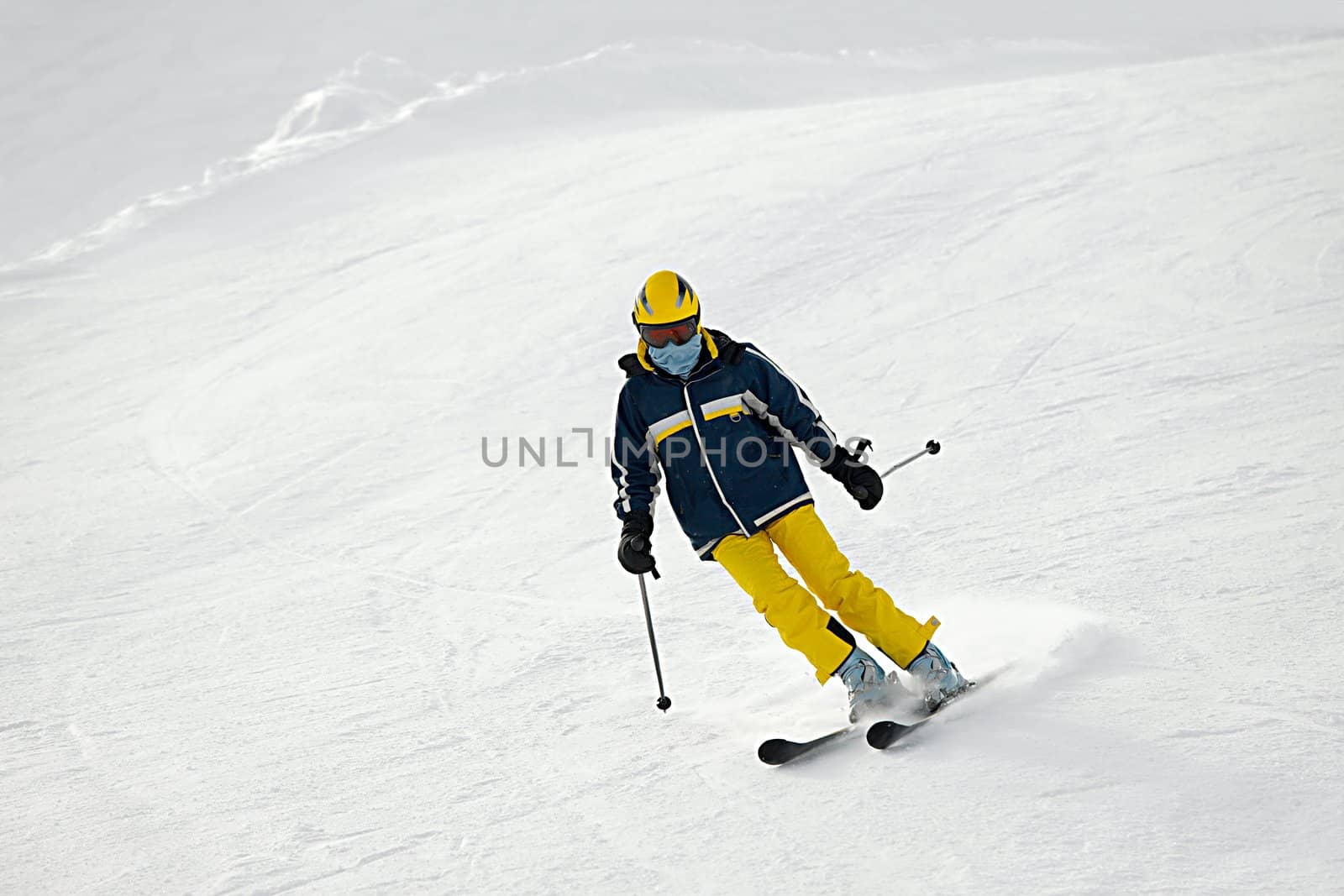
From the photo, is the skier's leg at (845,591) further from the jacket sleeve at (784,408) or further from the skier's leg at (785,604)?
the jacket sleeve at (784,408)

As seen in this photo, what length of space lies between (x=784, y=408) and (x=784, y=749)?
1.13m

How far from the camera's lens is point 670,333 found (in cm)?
388

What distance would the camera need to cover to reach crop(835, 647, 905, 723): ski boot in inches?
154

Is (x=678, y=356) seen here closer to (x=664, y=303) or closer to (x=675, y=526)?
(x=664, y=303)

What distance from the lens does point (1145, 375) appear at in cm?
730

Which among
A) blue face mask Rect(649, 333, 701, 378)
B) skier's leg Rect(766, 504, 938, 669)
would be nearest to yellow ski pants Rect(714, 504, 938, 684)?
skier's leg Rect(766, 504, 938, 669)

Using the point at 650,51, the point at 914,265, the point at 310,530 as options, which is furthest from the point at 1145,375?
the point at 650,51

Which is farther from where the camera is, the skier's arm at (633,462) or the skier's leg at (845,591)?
the skier's arm at (633,462)

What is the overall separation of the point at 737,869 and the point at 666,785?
570 millimetres

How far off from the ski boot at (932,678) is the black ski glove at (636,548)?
95 centimetres

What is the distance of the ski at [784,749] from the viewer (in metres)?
3.75

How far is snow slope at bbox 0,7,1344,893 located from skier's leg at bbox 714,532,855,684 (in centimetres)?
32

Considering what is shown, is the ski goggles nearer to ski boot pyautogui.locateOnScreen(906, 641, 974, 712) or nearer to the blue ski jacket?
the blue ski jacket

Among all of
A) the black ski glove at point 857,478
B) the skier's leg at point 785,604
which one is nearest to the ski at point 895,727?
the skier's leg at point 785,604
